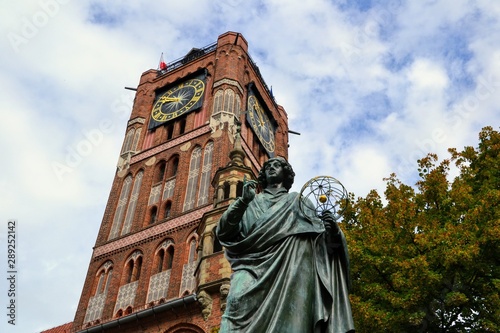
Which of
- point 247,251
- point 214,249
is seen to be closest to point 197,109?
point 214,249

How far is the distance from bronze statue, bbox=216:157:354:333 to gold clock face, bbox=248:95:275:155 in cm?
2755

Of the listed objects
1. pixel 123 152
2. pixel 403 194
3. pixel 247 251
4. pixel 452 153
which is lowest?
pixel 247 251

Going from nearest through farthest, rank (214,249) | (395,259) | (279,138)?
(395,259) → (214,249) → (279,138)

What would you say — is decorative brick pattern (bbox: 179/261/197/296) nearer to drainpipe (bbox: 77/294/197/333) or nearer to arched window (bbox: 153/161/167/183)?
drainpipe (bbox: 77/294/197/333)

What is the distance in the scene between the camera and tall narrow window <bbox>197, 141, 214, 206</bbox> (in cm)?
2548

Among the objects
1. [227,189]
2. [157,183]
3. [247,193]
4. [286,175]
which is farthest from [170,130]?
[247,193]

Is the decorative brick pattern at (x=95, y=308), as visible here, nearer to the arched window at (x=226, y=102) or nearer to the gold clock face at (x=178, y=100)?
the arched window at (x=226, y=102)

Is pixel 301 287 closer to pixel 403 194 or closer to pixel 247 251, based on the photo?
pixel 247 251

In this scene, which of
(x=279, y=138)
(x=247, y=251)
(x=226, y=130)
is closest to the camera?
(x=247, y=251)

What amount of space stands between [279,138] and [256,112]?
10.6 ft

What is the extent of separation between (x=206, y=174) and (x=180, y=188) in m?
1.37

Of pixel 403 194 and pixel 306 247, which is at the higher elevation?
pixel 403 194

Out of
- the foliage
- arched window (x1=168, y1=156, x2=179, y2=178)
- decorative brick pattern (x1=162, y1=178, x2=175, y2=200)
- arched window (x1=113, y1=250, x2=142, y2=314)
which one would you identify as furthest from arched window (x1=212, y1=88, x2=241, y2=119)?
the foliage

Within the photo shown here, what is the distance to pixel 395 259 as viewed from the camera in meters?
10.6
